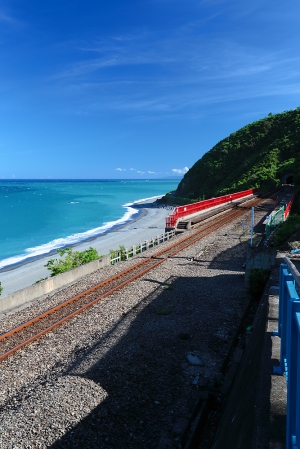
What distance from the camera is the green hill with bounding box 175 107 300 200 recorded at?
57281mm

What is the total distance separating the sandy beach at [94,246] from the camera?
2780cm

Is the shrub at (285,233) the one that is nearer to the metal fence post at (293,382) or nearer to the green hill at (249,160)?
the metal fence post at (293,382)

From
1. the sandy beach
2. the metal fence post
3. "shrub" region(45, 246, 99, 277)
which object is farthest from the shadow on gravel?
the sandy beach

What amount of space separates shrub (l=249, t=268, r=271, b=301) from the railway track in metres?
5.15

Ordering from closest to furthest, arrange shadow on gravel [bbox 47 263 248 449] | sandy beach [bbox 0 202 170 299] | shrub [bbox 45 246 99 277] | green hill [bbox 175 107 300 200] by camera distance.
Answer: shadow on gravel [bbox 47 263 248 449] → shrub [bbox 45 246 99 277] → sandy beach [bbox 0 202 170 299] → green hill [bbox 175 107 300 200]

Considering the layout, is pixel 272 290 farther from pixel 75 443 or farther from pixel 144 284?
pixel 144 284

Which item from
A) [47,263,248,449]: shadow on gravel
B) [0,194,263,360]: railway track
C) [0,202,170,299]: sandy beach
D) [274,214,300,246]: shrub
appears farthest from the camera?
[0,202,170,299]: sandy beach

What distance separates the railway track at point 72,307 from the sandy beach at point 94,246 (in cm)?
1070

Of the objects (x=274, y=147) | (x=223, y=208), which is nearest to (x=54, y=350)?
(x=223, y=208)

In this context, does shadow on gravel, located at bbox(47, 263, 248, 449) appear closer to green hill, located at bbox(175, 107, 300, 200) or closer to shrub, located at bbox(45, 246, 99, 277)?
shrub, located at bbox(45, 246, 99, 277)

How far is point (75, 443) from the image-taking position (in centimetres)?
571

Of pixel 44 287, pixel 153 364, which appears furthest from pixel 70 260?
pixel 153 364

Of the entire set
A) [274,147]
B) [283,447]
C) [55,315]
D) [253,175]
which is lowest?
[55,315]

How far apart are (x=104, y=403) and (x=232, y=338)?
4060 mm
